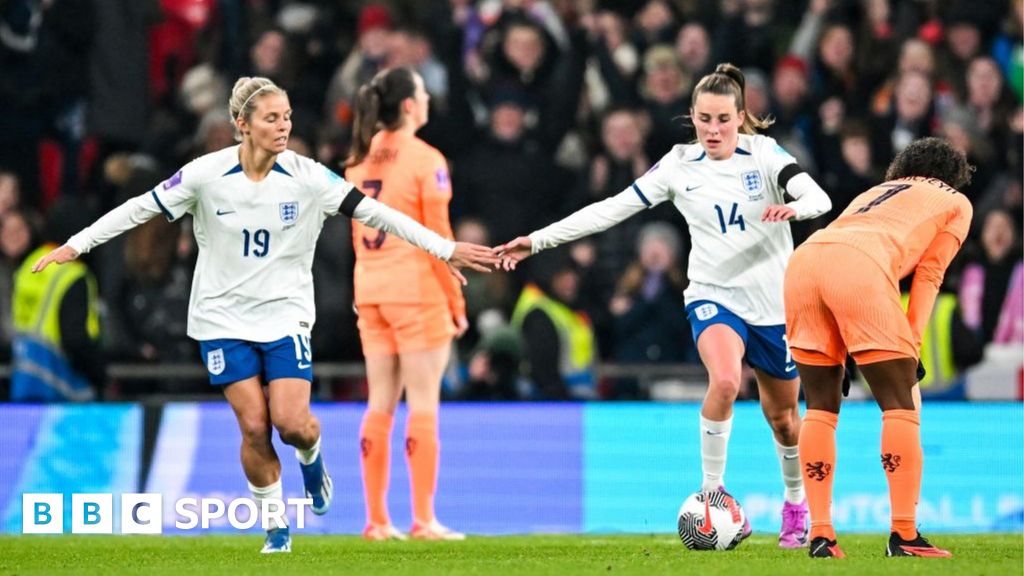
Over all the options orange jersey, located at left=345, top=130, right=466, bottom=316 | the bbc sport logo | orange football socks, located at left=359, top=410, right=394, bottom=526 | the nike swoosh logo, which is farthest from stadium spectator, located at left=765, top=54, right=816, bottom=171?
the nike swoosh logo

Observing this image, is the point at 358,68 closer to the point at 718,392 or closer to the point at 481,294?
the point at 481,294

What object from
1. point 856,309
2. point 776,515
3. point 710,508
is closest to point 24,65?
point 776,515

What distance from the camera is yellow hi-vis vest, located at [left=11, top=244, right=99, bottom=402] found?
13742 millimetres

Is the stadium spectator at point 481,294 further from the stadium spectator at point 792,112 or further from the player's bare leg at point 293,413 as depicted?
the player's bare leg at point 293,413

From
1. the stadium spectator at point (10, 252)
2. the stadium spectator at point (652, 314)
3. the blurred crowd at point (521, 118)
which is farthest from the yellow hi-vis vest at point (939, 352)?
the stadium spectator at point (10, 252)

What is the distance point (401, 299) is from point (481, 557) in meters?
2.34

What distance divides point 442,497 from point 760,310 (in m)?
3.40

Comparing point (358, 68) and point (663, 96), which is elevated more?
point (358, 68)

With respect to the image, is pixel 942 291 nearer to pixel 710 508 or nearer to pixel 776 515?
pixel 776 515

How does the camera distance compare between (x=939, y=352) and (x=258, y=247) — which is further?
(x=939, y=352)

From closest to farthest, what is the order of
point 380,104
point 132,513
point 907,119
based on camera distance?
point 380,104, point 132,513, point 907,119

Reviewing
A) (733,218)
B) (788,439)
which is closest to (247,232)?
(733,218)

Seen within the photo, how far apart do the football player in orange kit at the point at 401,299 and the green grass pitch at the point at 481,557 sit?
43cm

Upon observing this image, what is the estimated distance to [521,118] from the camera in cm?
1529
